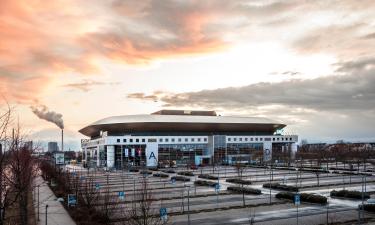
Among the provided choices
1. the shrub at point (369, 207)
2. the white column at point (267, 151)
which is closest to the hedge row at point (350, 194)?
the shrub at point (369, 207)

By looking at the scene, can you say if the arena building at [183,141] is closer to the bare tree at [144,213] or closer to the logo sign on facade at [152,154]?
the logo sign on facade at [152,154]

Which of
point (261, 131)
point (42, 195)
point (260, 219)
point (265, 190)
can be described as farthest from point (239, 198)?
point (261, 131)

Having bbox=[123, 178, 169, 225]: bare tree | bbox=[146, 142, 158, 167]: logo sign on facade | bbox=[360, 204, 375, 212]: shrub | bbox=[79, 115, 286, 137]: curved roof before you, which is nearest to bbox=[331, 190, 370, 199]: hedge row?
bbox=[360, 204, 375, 212]: shrub

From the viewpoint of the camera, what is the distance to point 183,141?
138m

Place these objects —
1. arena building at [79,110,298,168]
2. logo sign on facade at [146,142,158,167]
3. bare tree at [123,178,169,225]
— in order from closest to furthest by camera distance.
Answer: bare tree at [123,178,169,225]
logo sign on facade at [146,142,158,167]
arena building at [79,110,298,168]

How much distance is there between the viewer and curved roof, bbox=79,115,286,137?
138625 millimetres

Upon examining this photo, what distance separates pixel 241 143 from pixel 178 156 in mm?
23779

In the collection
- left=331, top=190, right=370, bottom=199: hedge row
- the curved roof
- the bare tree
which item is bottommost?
left=331, top=190, right=370, bottom=199: hedge row

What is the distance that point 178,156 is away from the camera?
449 ft

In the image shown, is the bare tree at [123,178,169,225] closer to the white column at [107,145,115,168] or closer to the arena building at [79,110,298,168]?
the white column at [107,145,115,168]

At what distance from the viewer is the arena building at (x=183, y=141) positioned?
Result: 130200mm

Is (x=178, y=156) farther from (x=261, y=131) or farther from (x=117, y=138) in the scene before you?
(x=261, y=131)

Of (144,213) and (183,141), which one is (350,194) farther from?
(183,141)

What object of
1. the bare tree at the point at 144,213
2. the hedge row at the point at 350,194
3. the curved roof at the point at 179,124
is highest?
the curved roof at the point at 179,124
